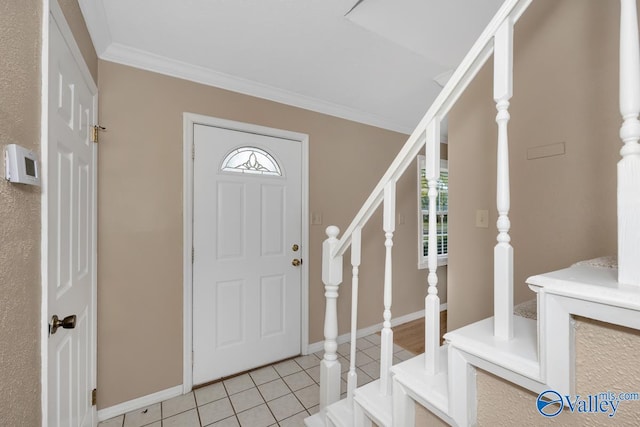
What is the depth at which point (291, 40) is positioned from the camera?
5.96 ft

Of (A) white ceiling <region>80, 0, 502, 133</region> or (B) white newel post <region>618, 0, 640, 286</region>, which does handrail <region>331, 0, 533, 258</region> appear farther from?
(A) white ceiling <region>80, 0, 502, 133</region>

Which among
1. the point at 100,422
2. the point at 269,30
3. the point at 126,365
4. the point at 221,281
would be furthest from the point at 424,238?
the point at 100,422

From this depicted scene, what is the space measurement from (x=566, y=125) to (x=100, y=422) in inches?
124

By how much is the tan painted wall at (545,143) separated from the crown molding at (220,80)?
128cm

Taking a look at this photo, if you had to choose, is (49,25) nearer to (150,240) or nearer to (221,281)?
(150,240)

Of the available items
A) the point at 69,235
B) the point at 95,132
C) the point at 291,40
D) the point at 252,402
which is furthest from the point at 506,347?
the point at 95,132

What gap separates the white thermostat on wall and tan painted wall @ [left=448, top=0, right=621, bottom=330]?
76.7 inches

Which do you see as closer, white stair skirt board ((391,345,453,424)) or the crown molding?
white stair skirt board ((391,345,453,424))

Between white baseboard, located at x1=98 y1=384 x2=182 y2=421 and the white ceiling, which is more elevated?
the white ceiling

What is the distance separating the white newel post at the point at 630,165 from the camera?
482mm

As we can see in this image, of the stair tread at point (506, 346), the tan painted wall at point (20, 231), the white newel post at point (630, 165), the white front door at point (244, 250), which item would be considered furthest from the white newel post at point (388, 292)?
the white front door at point (244, 250)

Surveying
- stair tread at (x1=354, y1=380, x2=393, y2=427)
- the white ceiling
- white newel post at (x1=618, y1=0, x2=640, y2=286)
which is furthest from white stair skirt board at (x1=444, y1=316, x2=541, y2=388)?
the white ceiling

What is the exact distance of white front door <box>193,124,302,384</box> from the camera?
204 cm

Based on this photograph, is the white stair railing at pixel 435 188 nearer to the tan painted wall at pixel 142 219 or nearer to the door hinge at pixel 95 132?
the tan painted wall at pixel 142 219
